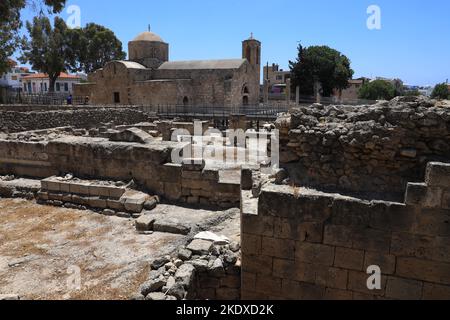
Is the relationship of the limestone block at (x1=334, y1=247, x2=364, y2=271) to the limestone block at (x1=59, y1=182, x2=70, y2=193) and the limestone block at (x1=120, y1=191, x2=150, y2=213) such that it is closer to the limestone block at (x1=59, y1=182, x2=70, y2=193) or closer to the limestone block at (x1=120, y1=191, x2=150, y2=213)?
the limestone block at (x1=120, y1=191, x2=150, y2=213)

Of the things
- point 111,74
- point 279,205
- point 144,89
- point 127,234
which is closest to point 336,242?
point 279,205

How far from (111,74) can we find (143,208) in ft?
96.5

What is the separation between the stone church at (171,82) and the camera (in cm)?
3180

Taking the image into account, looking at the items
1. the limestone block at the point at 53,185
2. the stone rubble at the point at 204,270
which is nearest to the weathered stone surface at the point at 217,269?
the stone rubble at the point at 204,270

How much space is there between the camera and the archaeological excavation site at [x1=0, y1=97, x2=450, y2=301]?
3977 mm

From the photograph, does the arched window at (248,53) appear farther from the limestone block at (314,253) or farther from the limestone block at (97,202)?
the limestone block at (314,253)

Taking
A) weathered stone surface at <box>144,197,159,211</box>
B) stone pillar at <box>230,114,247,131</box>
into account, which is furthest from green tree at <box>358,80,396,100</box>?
weathered stone surface at <box>144,197,159,211</box>

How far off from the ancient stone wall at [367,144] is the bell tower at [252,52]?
107ft

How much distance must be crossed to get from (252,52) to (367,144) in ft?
113

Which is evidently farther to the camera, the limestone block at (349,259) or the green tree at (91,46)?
the green tree at (91,46)

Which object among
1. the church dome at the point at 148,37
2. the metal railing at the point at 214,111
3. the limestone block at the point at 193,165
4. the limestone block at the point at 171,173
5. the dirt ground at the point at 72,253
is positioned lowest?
the dirt ground at the point at 72,253

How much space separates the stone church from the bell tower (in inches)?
36.5

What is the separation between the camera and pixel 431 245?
3846 millimetres
